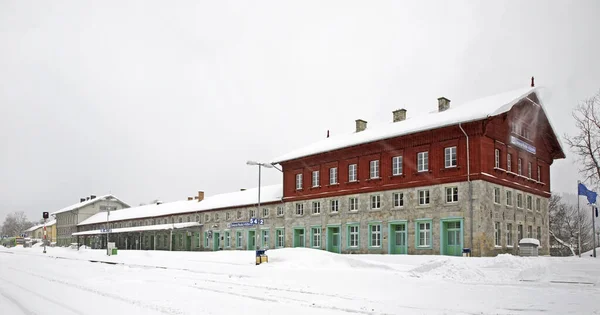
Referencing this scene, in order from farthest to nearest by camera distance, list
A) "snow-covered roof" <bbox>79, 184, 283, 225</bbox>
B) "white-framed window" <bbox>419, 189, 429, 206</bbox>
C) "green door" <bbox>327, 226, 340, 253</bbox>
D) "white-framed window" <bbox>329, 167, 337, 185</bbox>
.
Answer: "snow-covered roof" <bbox>79, 184, 283, 225</bbox> → "white-framed window" <bbox>329, 167, 337, 185</bbox> → "green door" <bbox>327, 226, 340, 253</bbox> → "white-framed window" <bbox>419, 189, 429, 206</bbox>

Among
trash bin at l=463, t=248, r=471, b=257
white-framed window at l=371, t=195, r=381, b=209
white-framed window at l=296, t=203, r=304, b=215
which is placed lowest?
trash bin at l=463, t=248, r=471, b=257

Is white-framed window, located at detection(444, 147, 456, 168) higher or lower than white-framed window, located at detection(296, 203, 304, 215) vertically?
higher

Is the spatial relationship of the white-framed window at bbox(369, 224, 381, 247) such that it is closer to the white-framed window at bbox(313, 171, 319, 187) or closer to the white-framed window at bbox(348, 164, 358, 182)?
the white-framed window at bbox(348, 164, 358, 182)

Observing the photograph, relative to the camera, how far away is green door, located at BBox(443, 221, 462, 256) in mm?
33031

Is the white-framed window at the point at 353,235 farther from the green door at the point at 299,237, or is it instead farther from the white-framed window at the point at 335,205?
the green door at the point at 299,237

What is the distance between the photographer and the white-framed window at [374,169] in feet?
129

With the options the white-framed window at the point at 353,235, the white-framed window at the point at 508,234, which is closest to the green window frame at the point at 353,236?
the white-framed window at the point at 353,235

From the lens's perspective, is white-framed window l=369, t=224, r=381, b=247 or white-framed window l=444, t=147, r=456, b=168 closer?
white-framed window l=444, t=147, r=456, b=168

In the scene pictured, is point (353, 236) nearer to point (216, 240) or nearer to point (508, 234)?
point (508, 234)

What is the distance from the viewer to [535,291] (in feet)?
50.0

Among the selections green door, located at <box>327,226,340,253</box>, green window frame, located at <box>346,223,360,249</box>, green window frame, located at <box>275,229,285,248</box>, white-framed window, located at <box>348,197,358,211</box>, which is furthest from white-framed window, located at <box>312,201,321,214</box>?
green window frame, located at <box>275,229,285,248</box>

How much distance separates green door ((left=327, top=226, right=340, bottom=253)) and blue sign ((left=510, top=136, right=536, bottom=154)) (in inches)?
597

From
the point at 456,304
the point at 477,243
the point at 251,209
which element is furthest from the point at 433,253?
the point at 251,209

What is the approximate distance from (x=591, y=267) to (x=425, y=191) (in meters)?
15.2
